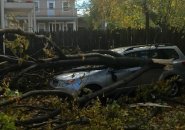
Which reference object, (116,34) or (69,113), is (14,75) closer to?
(69,113)

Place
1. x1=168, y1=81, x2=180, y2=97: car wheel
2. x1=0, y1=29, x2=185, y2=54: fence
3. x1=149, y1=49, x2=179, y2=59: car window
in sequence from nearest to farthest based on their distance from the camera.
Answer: x1=168, y1=81, x2=180, y2=97: car wheel
x1=149, y1=49, x2=179, y2=59: car window
x1=0, y1=29, x2=185, y2=54: fence

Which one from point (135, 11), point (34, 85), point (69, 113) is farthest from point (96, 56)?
point (135, 11)

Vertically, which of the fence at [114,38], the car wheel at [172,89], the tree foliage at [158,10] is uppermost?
the tree foliage at [158,10]

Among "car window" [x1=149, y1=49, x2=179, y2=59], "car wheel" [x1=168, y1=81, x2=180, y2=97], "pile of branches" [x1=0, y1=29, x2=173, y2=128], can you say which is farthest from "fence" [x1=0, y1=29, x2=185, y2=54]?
"pile of branches" [x1=0, y1=29, x2=173, y2=128]

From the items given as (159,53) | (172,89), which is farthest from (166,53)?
(172,89)

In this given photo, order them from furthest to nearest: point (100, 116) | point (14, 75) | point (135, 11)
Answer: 1. point (135, 11)
2. point (14, 75)
3. point (100, 116)

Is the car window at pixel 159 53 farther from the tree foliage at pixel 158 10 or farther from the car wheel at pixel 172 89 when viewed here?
the tree foliage at pixel 158 10

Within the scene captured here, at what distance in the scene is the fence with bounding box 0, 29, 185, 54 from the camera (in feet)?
73.1

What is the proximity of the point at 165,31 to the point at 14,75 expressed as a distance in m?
17.5

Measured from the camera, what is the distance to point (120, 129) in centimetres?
478

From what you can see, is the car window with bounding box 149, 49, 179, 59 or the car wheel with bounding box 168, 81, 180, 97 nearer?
the car wheel with bounding box 168, 81, 180, 97

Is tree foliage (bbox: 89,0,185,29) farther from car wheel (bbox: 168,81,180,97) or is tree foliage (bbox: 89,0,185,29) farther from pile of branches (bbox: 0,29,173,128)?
pile of branches (bbox: 0,29,173,128)

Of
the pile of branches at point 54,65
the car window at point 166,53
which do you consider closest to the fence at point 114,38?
the car window at point 166,53

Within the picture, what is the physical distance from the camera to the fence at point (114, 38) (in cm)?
2228
